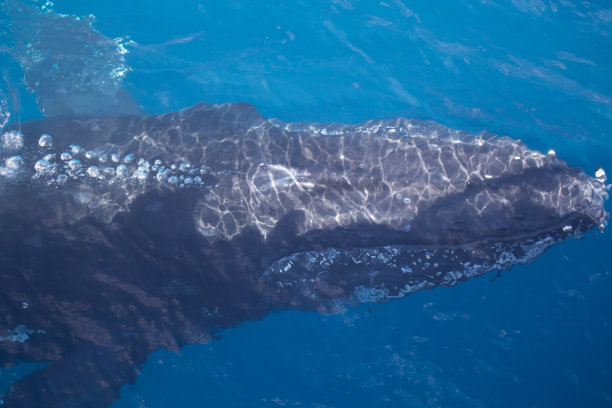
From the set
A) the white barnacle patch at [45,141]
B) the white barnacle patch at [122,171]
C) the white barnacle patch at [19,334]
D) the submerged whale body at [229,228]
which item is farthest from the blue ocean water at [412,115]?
the white barnacle patch at [45,141]

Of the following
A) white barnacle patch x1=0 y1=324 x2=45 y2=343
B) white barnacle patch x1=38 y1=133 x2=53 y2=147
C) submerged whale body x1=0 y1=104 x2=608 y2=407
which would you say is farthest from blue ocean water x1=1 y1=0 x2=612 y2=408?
white barnacle patch x1=38 y1=133 x2=53 y2=147

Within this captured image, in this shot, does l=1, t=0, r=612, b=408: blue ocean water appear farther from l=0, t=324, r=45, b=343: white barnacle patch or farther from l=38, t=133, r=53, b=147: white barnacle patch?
l=38, t=133, r=53, b=147: white barnacle patch

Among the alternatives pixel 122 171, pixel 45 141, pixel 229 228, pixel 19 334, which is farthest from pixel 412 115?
pixel 19 334

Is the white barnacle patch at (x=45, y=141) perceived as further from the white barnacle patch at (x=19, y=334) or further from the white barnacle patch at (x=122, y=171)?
the white barnacle patch at (x=19, y=334)

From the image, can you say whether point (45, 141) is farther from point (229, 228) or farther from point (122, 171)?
point (229, 228)

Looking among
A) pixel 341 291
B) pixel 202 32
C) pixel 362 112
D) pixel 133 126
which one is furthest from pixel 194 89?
pixel 341 291

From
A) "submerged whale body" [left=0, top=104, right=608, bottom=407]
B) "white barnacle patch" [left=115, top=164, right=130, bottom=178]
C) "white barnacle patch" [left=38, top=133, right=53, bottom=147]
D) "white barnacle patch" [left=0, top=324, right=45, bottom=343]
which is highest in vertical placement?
"white barnacle patch" [left=38, top=133, right=53, bottom=147]

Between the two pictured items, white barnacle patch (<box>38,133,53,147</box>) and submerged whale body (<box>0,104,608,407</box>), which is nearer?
submerged whale body (<box>0,104,608,407</box>)
